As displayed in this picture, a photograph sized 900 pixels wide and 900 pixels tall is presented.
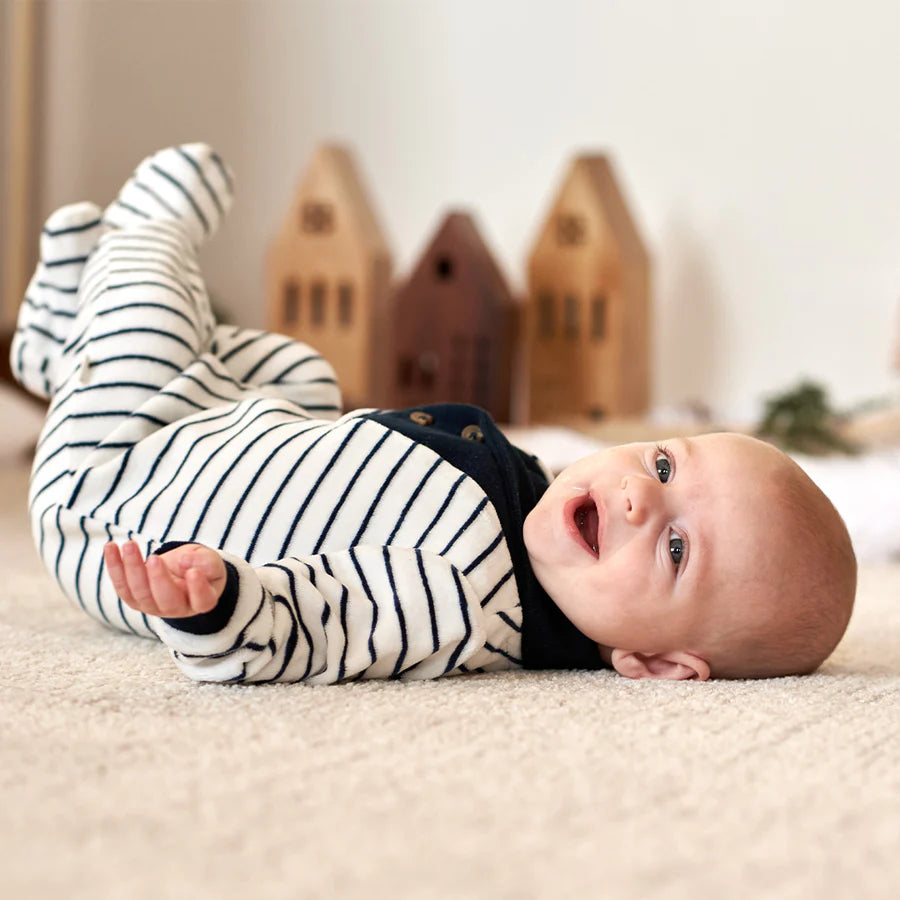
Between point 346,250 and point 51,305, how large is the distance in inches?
53.9

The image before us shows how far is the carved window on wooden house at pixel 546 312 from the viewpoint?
2.42 meters

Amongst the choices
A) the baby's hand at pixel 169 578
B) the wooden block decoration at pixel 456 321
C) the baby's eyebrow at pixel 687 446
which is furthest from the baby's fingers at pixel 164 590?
the wooden block decoration at pixel 456 321

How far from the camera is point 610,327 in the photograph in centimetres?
235

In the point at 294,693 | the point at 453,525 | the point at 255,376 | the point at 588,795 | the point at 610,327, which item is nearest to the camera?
the point at 588,795

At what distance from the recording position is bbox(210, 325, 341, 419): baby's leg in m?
1.07

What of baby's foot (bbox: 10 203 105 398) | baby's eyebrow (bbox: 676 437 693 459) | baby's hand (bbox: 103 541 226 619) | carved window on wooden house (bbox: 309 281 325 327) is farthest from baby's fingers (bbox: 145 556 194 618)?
carved window on wooden house (bbox: 309 281 325 327)

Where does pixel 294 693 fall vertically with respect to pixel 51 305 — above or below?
below

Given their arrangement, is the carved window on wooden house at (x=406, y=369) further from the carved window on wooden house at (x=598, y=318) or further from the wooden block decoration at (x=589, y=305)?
the carved window on wooden house at (x=598, y=318)

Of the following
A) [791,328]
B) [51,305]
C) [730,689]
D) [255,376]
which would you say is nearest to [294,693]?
[730,689]

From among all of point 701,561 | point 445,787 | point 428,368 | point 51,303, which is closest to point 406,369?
point 428,368

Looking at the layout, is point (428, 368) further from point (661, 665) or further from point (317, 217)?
point (661, 665)

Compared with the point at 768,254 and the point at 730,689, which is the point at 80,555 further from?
the point at 768,254

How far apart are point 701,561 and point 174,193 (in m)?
0.70

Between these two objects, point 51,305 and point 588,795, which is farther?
point 51,305
